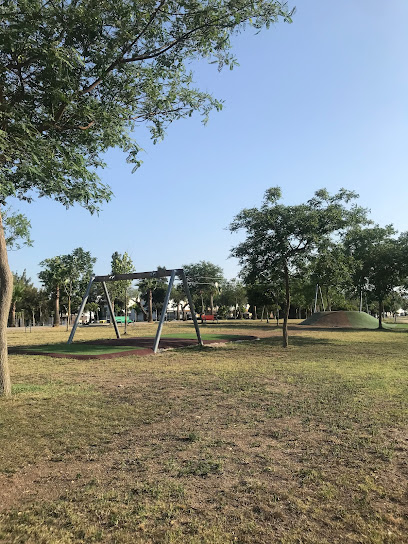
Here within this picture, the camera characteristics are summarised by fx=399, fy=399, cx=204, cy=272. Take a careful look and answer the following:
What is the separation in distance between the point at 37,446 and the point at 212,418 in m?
2.44

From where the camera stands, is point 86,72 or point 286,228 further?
point 286,228

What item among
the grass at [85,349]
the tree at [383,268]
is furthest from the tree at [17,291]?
the tree at [383,268]

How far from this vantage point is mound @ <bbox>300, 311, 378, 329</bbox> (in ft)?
130

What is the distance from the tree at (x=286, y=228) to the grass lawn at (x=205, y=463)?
878 cm

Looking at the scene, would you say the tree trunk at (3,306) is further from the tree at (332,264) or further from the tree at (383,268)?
the tree at (383,268)

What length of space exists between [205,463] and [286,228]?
44.0ft

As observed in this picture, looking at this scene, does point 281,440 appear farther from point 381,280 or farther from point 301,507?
point 381,280

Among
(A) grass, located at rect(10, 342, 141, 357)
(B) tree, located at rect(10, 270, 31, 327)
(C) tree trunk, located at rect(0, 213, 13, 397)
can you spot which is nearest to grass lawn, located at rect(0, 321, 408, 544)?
(C) tree trunk, located at rect(0, 213, 13, 397)

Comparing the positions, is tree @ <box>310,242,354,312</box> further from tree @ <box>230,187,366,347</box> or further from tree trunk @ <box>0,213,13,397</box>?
tree trunk @ <box>0,213,13,397</box>

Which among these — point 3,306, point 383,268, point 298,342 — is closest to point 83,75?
point 3,306

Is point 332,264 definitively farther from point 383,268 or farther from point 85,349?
point 383,268

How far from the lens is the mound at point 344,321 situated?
39625mm

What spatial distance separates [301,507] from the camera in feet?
10.7

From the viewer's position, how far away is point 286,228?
16.6m
